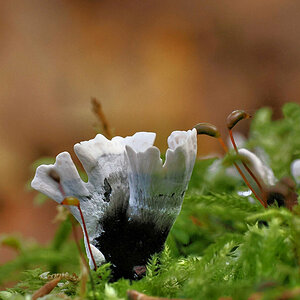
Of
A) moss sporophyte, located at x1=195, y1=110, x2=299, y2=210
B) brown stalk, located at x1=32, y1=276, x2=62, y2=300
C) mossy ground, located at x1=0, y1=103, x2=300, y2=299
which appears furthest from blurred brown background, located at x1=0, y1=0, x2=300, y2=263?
brown stalk, located at x1=32, y1=276, x2=62, y2=300

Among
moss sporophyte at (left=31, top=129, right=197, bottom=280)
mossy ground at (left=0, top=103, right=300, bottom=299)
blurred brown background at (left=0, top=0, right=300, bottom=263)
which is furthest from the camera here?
blurred brown background at (left=0, top=0, right=300, bottom=263)

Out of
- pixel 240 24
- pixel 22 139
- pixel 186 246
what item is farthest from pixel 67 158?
pixel 240 24

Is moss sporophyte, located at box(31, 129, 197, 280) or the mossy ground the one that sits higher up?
moss sporophyte, located at box(31, 129, 197, 280)

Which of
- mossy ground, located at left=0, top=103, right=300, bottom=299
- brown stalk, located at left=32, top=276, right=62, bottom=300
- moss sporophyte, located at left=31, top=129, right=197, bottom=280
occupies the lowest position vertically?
mossy ground, located at left=0, top=103, right=300, bottom=299

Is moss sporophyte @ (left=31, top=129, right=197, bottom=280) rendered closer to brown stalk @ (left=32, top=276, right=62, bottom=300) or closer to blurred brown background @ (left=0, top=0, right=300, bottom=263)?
brown stalk @ (left=32, top=276, right=62, bottom=300)

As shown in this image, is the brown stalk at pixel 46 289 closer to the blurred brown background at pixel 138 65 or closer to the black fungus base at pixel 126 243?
the black fungus base at pixel 126 243

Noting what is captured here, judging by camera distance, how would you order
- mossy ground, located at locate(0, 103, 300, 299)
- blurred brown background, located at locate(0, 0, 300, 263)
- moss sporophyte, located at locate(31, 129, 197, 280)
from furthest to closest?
blurred brown background, located at locate(0, 0, 300, 263) < moss sporophyte, located at locate(31, 129, 197, 280) < mossy ground, located at locate(0, 103, 300, 299)

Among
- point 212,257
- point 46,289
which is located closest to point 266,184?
point 212,257

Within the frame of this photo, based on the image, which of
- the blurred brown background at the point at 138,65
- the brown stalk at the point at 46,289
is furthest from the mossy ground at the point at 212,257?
the blurred brown background at the point at 138,65
